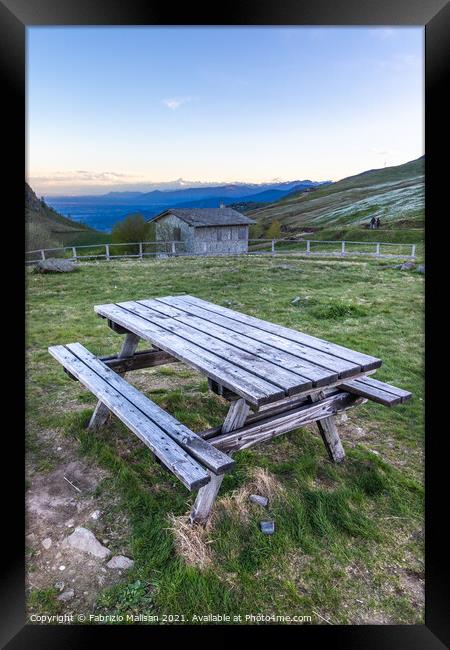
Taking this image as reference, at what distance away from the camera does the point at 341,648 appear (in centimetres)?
198

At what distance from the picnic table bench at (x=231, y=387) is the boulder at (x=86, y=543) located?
0.55m

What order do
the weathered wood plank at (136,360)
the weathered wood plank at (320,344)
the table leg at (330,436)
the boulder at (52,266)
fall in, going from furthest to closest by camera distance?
the boulder at (52,266), the weathered wood plank at (136,360), the table leg at (330,436), the weathered wood plank at (320,344)

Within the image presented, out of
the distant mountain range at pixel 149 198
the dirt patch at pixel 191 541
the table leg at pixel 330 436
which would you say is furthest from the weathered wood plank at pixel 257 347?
the distant mountain range at pixel 149 198

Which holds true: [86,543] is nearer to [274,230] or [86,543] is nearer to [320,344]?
[320,344]

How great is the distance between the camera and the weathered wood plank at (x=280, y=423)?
253 centimetres

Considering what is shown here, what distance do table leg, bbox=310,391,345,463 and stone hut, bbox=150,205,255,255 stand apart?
17294 millimetres

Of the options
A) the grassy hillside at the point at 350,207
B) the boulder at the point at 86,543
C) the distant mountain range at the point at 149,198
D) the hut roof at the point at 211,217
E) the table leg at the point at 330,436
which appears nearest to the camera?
the boulder at the point at 86,543

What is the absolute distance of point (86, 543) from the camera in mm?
2357

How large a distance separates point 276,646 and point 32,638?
3.92 ft

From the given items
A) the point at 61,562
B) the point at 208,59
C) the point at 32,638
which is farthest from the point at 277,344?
the point at 208,59

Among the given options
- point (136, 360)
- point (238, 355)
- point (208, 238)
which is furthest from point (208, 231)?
point (238, 355)

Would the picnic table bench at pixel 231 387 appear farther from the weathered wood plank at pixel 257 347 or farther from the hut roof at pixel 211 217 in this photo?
the hut roof at pixel 211 217

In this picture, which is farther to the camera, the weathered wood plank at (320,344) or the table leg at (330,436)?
the table leg at (330,436)
